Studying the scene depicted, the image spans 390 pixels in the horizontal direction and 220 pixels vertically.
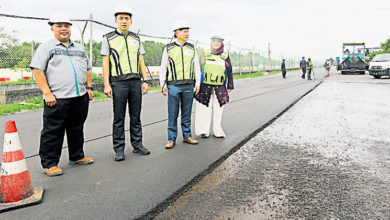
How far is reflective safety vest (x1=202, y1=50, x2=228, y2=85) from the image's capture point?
521cm

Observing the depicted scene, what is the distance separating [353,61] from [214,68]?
25.9m

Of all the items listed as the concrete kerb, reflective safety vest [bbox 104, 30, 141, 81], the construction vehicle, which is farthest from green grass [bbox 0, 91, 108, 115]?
the construction vehicle

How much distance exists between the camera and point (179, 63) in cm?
466

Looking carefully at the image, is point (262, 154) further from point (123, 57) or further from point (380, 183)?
point (123, 57)

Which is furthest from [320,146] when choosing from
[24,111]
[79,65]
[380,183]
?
[24,111]

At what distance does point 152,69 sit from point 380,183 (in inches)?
548

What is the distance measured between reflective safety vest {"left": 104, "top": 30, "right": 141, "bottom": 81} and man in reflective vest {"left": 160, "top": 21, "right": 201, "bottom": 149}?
0.72m

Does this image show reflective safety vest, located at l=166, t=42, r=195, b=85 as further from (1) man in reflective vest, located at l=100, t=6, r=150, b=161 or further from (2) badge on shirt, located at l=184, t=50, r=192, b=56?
(1) man in reflective vest, located at l=100, t=6, r=150, b=161

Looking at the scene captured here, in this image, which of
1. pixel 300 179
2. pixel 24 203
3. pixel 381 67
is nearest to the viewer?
pixel 24 203

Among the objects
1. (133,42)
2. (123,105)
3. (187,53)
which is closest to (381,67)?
(187,53)

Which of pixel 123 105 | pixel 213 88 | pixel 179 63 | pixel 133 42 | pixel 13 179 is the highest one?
pixel 133 42

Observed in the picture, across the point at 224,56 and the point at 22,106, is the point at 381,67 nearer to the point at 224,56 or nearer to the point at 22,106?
the point at 224,56

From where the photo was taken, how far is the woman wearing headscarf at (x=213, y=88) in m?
5.22

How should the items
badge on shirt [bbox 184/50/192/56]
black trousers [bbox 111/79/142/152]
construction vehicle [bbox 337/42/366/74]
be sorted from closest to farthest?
black trousers [bbox 111/79/142/152]
badge on shirt [bbox 184/50/192/56]
construction vehicle [bbox 337/42/366/74]
